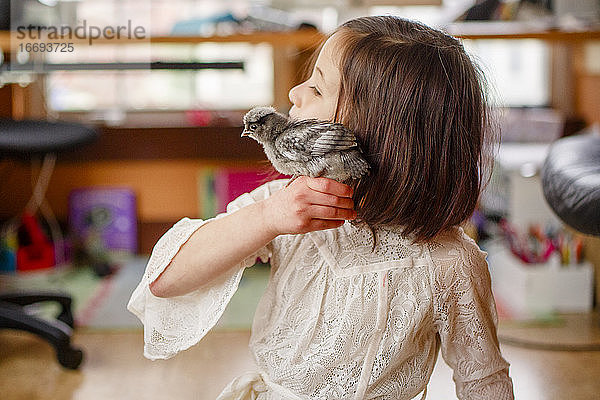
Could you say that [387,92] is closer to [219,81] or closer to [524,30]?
[524,30]

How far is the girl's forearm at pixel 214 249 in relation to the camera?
0.82m

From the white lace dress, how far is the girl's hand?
130mm

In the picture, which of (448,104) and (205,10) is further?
(205,10)

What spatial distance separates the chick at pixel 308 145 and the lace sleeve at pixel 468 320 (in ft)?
0.69

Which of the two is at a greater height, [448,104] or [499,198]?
[448,104]

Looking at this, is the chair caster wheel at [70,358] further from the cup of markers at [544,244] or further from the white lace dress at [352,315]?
the cup of markers at [544,244]

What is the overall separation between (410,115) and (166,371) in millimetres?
1161

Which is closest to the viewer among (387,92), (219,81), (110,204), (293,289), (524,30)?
(387,92)

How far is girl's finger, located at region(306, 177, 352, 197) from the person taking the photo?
0.73m

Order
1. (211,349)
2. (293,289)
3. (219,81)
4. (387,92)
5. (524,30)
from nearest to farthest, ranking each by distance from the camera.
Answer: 1. (387,92)
2. (293,289)
3. (211,349)
4. (524,30)
5. (219,81)

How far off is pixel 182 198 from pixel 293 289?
1.92 meters

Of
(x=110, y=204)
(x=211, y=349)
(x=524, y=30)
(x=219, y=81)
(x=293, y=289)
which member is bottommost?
(x=211, y=349)

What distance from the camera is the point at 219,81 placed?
2.91 metres

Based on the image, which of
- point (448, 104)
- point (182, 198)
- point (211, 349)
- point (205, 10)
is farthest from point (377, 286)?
point (205, 10)
